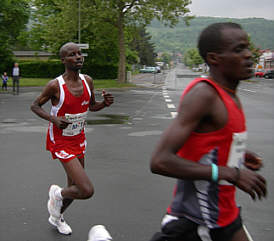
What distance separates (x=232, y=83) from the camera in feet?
6.95

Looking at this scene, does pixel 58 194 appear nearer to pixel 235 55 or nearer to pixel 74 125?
pixel 74 125

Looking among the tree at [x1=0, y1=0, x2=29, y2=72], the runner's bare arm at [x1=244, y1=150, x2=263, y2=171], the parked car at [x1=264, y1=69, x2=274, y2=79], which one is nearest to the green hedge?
the tree at [x1=0, y1=0, x2=29, y2=72]

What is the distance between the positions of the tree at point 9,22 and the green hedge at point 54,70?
16855mm

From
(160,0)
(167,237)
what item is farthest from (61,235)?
(160,0)

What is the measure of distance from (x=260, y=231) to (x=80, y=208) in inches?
73.6

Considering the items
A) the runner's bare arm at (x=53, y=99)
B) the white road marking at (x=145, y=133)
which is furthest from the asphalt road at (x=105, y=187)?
the runner's bare arm at (x=53, y=99)

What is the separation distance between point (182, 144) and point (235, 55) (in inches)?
18.9

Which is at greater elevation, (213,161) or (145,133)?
(213,161)

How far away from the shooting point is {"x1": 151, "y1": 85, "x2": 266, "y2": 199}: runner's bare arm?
1933 mm

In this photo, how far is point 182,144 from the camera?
6.43 ft

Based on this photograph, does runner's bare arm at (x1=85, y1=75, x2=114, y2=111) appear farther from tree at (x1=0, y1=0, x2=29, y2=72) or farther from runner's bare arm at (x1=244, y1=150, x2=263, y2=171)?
tree at (x1=0, y1=0, x2=29, y2=72)

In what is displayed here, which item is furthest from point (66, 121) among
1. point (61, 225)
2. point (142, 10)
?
point (142, 10)

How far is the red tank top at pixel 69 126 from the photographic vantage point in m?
3.93

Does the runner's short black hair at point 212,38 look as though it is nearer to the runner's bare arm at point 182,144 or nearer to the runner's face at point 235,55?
the runner's face at point 235,55
